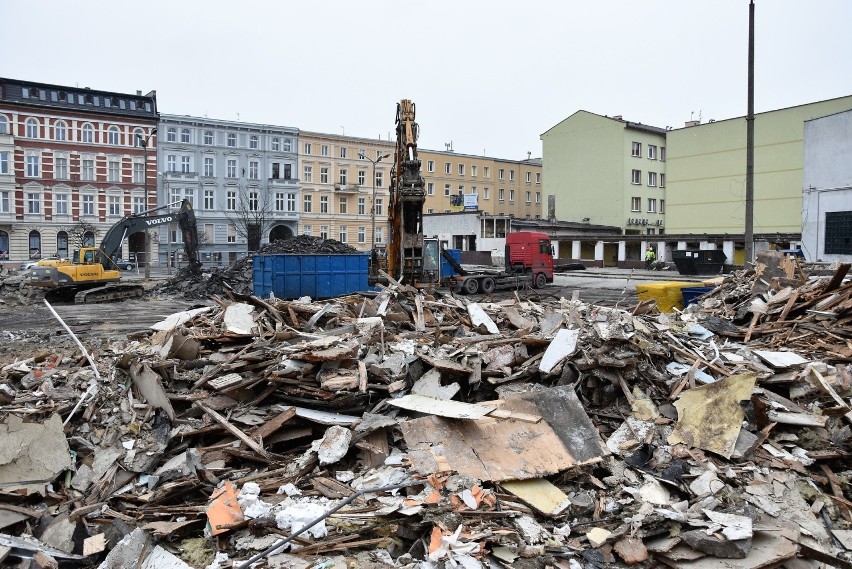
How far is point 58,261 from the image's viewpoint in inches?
Answer: 985

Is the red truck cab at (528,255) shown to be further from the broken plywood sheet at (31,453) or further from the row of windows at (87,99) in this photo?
the row of windows at (87,99)

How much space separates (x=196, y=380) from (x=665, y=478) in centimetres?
564

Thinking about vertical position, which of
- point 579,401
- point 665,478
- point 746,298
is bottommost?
point 665,478

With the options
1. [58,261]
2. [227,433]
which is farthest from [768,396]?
[58,261]

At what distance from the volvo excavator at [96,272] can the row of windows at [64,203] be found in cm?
2911

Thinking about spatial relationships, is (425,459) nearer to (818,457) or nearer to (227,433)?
(227,433)

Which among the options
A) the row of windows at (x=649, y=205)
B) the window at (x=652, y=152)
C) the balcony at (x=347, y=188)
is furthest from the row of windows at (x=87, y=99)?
the window at (x=652, y=152)

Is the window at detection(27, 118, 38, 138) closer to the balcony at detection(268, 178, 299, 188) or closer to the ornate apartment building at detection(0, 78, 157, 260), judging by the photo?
the ornate apartment building at detection(0, 78, 157, 260)

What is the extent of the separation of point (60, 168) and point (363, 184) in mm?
27844

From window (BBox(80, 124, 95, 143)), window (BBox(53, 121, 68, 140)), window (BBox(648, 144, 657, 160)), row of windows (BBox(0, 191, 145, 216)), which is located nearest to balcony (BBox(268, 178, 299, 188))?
row of windows (BBox(0, 191, 145, 216))

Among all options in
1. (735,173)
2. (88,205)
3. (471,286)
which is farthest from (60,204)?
(735,173)

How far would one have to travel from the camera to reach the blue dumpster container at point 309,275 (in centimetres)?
2256

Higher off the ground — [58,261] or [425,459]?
[58,261]

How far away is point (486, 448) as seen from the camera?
6379mm
